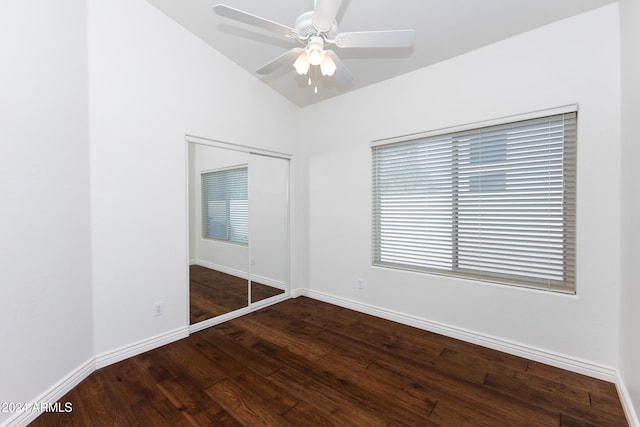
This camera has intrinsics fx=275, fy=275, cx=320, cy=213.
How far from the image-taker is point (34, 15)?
1740 mm

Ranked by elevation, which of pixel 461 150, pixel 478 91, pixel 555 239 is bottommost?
pixel 555 239

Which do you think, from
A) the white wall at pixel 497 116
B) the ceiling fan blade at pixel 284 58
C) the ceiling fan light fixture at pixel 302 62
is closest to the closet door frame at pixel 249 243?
the white wall at pixel 497 116

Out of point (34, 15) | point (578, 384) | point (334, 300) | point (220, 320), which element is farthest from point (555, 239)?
point (34, 15)

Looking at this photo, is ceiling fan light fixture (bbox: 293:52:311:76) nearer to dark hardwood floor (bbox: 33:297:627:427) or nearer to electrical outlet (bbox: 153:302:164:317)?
dark hardwood floor (bbox: 33:297:627:427)

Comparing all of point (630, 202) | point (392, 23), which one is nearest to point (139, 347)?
point (392, 23)

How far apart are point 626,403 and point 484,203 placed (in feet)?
5.28

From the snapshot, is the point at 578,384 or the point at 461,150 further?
the point at 461,150

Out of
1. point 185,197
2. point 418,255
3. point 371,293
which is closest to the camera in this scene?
point 185,197

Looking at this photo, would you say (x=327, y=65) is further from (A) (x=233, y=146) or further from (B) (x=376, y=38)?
(A) (x=233, y=146)

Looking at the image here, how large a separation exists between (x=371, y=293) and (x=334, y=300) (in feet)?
1.95

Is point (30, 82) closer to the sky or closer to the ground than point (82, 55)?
closer to the ground

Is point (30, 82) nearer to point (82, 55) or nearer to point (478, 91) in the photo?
point (82, 55)

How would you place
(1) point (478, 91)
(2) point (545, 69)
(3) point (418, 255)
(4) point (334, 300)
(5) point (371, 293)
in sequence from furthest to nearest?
(4) point (334, 300)
(5) point (371, 293)
(3) point (418, 255)
(1) point (478, 91)
(2) point (545, 69)

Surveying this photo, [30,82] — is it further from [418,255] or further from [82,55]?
[418,255]
